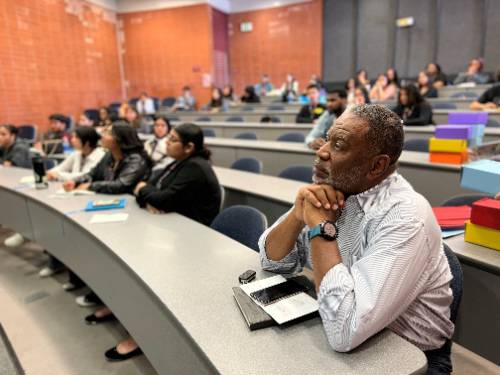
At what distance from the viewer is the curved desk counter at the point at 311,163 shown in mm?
2795

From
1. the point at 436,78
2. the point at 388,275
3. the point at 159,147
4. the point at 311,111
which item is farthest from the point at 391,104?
the point at 388,275

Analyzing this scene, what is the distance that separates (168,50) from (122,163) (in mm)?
9066

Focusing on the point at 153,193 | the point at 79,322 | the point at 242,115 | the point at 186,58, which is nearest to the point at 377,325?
the point at 153,193

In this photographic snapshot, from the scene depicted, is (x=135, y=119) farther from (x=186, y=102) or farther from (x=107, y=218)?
(x=107, y=218)

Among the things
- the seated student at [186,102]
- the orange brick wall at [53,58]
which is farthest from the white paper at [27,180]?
the seated student at [186,102]

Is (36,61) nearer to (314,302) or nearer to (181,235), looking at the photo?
(181,235)

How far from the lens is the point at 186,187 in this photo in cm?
222

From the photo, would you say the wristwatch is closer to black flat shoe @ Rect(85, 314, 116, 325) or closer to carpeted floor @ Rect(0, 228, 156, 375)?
carpeted floor @ Rect(0, 228, 156, 375)

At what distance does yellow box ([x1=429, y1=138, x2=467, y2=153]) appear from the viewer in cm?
275

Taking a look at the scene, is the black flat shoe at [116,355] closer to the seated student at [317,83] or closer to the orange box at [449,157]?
the orange box at [449,157]

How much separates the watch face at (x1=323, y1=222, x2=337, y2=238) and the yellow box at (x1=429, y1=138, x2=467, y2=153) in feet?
7.26

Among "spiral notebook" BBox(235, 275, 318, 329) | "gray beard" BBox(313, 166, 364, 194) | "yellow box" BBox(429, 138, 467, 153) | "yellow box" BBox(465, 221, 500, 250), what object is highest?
"gray beard" BBox(313, 166, 364, 194)

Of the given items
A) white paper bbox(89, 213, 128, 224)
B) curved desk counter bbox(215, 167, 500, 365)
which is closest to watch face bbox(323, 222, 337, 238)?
curved desk counter bbox(215, 167, 500, 365)

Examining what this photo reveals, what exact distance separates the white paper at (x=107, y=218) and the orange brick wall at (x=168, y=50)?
30.3 ft
